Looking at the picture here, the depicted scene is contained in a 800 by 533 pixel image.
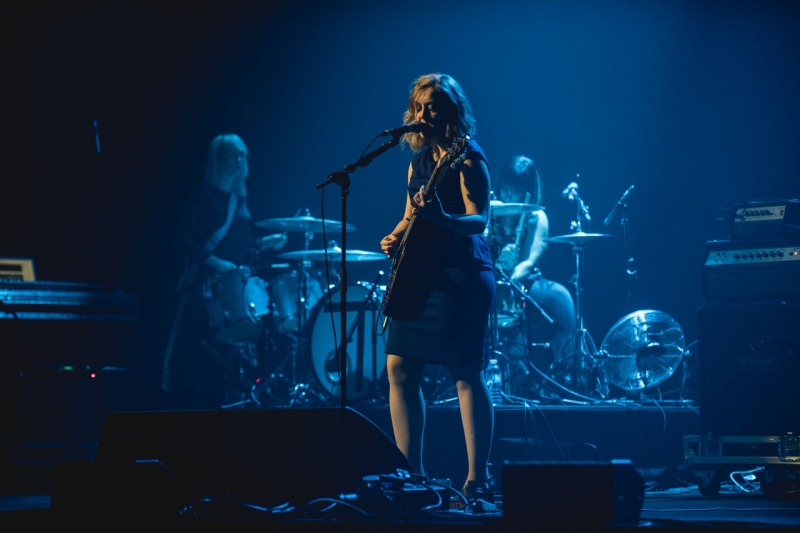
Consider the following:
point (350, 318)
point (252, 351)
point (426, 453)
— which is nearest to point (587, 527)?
point (426, 453)

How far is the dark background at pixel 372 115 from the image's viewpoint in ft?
24.0

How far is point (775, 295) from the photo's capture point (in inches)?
179

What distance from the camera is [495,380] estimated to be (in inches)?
250

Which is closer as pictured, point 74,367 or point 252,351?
point 74,367

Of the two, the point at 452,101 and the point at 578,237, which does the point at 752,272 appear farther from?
the point at 578,237

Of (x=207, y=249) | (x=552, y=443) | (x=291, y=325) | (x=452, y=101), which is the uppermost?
(x=452, y=101)

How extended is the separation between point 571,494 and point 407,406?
42.5 inches

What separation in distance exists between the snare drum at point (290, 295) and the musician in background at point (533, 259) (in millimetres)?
1615

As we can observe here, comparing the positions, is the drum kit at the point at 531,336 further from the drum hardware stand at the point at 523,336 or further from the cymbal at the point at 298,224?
the cymbal at the point at 298,224

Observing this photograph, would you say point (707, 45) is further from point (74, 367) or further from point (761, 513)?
point (74, 367)

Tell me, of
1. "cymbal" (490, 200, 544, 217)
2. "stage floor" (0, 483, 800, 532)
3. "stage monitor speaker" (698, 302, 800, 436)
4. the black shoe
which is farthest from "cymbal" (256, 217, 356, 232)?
"stage floor" (0, 483, 800, 532)

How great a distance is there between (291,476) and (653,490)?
258 centimetres

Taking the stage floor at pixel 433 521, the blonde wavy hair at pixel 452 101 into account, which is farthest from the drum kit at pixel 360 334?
the stage floor at pixel 433 521

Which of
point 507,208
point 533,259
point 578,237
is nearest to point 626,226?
point 578,237
